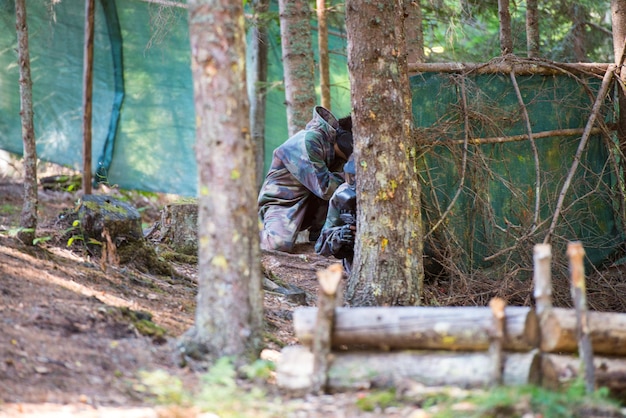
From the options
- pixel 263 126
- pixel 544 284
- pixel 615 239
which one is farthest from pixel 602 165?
pixel 263 126

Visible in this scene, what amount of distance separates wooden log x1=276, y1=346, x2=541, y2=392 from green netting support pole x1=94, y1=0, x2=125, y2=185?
703 centimetres

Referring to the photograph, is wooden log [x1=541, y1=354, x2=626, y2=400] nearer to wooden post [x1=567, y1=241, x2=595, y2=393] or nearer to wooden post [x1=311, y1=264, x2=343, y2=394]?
wooden post [x1=567, y1=241, x2=595, y2=393]

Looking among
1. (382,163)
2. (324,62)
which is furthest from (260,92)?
(382,163)

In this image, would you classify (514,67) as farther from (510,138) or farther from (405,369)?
(405,369)

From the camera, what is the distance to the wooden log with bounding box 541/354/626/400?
3.73m

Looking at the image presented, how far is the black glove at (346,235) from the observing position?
6719 millimetres

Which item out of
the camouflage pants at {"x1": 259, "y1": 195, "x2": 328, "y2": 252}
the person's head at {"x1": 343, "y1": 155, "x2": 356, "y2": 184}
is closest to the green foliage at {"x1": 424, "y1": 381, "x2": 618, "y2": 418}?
the person's head at {"x1": 343, "y1": 155, "x2": 356, "y2": 184}

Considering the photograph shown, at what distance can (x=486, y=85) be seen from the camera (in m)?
6.96

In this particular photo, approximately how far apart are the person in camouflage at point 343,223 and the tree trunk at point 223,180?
8.88 feet

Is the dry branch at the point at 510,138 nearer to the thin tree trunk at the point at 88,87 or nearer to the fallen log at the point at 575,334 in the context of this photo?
the fallen log at the point at 575,334

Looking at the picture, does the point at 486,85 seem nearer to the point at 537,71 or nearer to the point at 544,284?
the point at 537,71

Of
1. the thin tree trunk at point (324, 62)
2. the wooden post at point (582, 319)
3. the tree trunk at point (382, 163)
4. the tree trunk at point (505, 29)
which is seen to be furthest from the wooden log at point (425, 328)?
the thin tree trunk at point (324, 62)

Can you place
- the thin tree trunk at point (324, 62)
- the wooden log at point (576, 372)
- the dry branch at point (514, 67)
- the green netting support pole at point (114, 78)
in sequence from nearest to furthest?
the wooden log at point (576, 372)
the dry branch at point (514, 67)
the green netting support pole at point (114, 78)
the thin tree trunk at point (324, 62)

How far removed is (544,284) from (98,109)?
26.5 ft
